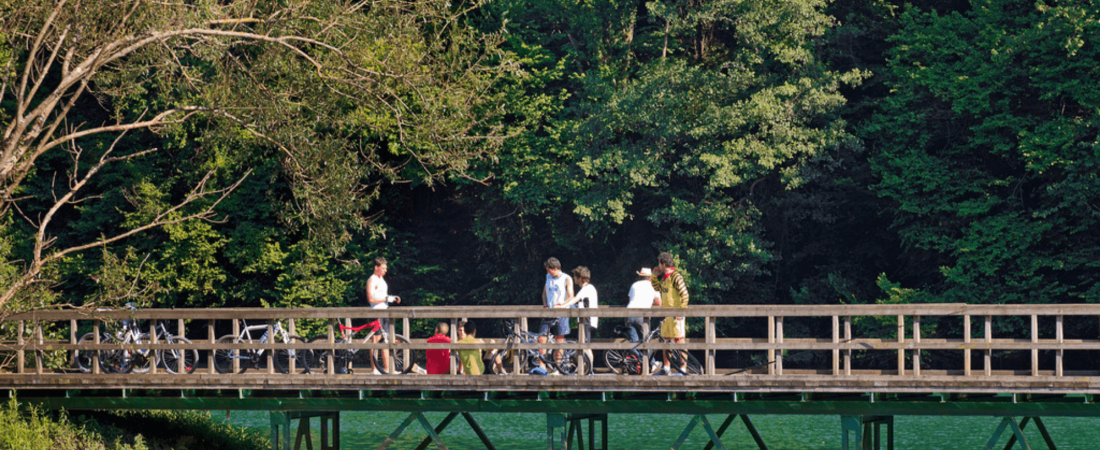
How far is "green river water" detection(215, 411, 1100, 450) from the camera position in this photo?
84.7ft

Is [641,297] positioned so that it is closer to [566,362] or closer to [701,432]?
[566,362]

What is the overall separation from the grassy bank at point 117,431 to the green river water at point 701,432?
4122mm

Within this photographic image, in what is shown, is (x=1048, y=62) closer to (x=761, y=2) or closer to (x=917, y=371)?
(x=761, y=2)

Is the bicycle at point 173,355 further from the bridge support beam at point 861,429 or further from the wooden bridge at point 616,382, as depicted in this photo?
the bridge support beam at point 861,429

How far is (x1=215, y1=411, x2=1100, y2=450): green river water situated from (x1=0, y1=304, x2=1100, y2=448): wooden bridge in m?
8.68

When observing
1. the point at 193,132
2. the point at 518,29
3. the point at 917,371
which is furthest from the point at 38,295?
the point at 518,29

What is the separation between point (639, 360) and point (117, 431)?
8634mm

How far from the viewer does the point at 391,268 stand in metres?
37.8

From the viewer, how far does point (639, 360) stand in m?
15.4

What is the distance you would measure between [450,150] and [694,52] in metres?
21.4

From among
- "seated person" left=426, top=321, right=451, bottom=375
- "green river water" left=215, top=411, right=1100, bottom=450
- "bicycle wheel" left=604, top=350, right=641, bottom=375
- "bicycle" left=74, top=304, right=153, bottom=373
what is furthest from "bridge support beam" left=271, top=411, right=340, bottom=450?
"green river water" left=215, top=411, right=1100, bottom=450

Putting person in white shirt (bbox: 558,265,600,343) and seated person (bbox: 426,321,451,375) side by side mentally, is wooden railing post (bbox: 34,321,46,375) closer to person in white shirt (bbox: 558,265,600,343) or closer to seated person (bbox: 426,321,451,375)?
seated person (bbox: 426,321,451,375)

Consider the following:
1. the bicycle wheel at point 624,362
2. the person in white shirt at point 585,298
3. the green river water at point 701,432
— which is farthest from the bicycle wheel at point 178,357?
the bicycle wheel at point 624,362

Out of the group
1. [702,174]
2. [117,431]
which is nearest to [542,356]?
[117,431]
